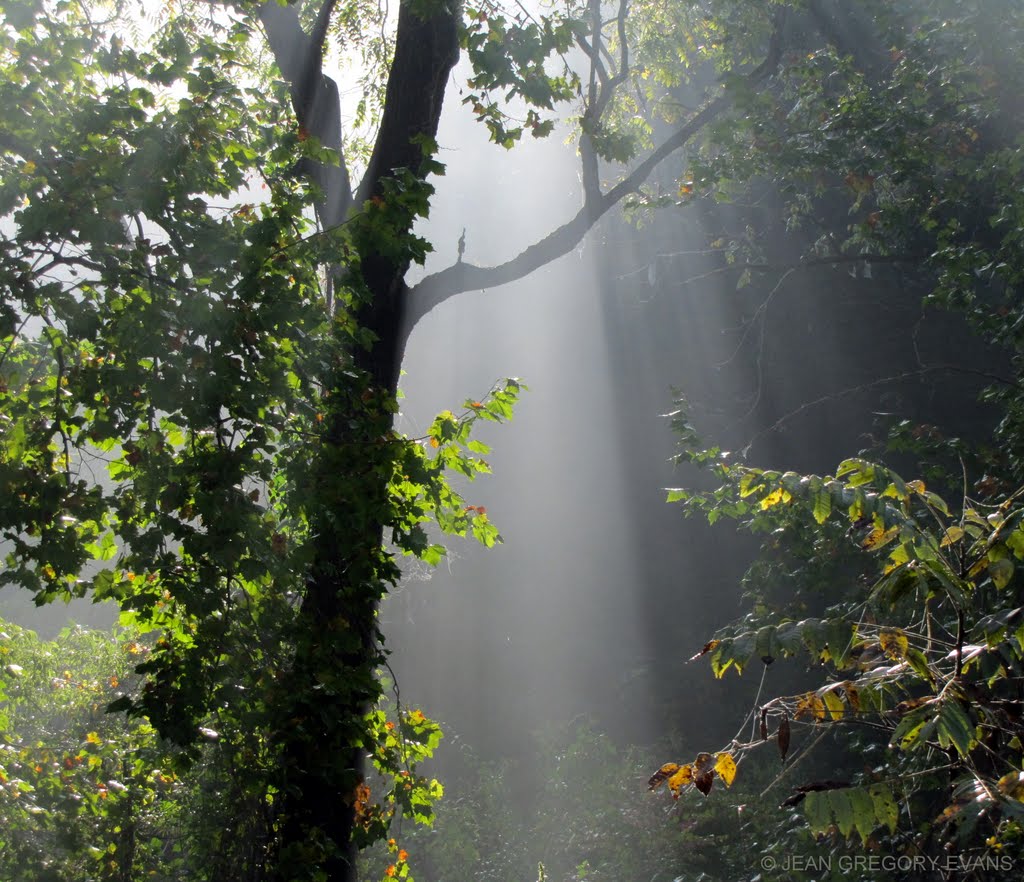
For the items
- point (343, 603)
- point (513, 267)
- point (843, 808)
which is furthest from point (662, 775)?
point (513, 267)

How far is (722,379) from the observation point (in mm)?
16781

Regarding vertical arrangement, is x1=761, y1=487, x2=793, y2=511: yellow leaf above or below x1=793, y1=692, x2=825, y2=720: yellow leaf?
above

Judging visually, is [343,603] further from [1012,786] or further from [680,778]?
[1012,786]

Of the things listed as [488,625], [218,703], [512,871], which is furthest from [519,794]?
[218,703]

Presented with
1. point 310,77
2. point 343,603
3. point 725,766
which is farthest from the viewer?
point 310,77

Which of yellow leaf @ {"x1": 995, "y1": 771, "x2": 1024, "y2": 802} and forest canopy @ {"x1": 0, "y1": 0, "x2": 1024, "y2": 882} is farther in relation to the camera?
forest canopy @ {"x1": 0, "y1": 0, "x2": 1024, "y2": 882}

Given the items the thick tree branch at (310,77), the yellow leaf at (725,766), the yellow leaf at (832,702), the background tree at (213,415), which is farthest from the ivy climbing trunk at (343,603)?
the yellow leaf at (832,702)

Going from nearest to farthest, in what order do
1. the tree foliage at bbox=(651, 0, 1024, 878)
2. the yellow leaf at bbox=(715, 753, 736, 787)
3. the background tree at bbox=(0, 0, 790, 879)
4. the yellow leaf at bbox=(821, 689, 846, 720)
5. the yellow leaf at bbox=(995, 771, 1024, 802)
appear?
the yellow leaf at bbox=(995, 771, 1024, 802) → the yellow leaf at bbox=(715, 753, 736, 787) → the yellow leaf at bbox=(821, 689, 846, 720) → the tree foliage at bbox=(651, 0, 1024, 878) → the background tree at bbox=(0, 0, 790, 879)

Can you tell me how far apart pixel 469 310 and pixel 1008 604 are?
65.0 feet

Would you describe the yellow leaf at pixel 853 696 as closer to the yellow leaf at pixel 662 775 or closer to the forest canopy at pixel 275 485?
the forest canopy at pixel 275 485

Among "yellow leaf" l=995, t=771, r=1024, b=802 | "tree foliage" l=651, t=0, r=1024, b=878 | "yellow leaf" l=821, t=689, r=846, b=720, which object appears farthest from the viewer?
"tree foliage" l=651, t=0, r=1024, b=878

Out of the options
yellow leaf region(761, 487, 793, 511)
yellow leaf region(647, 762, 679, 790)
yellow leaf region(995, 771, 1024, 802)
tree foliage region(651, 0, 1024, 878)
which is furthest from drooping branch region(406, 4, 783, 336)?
yellow leaf region(995, 771, 1024, 802)

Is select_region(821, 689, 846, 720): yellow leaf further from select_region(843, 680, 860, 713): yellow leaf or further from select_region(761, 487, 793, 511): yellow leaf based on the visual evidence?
select_region(761, 487, 793, 511): yellow leaf

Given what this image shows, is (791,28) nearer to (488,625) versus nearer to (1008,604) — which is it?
(1008,604)
